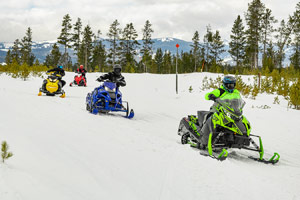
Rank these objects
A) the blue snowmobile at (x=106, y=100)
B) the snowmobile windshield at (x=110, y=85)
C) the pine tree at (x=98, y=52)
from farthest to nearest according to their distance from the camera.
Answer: the pine tree at (x=98, y=52) < the snowmobile windshield at (x=110, y=85) < the blue snowmobile at (x=106, y=100)

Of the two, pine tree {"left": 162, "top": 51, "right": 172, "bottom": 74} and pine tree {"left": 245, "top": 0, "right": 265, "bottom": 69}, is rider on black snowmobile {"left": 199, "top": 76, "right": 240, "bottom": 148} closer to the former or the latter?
pine tree {"left": 245, "top": 0, "right": 265, "bottom": 69}

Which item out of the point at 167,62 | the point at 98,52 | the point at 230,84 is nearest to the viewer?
the point at 230,84

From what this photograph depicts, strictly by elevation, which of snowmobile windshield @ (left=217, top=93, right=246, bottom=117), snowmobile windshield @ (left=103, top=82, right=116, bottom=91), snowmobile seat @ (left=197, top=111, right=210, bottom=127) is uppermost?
snowmobile windshield @ (left=103, top=82, right=116, bottom=91)

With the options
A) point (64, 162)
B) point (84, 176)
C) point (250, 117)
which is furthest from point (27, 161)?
point (250, 117)

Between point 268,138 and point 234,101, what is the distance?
10.8 ft

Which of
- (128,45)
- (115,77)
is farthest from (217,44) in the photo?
(115,77)

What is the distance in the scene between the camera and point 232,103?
16.7 ft

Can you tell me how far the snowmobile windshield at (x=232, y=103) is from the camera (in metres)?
5.05

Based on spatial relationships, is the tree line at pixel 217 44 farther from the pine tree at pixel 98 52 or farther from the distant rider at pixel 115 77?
the distant rider at pixel 115 77

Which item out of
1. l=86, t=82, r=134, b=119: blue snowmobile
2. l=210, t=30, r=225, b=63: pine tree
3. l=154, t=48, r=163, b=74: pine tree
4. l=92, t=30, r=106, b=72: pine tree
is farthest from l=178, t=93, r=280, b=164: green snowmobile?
l=154, t=48, r=163, b=74: pine tree

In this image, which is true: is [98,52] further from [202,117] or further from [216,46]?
[202,117]

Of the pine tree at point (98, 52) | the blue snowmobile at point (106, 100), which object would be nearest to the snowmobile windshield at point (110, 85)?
the blue snowmobile at point (106, 100)

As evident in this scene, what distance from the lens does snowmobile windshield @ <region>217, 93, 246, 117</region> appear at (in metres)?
5.05

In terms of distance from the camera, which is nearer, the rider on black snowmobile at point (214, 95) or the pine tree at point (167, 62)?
the rider on black snowmobile at point (214, 95)
